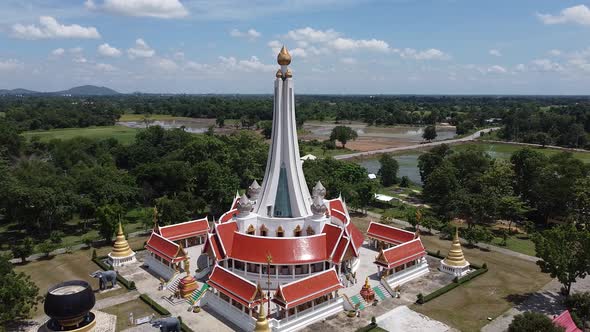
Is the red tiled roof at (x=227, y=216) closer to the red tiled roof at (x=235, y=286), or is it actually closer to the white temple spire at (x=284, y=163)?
the white temple spire at (x=284, y=163)

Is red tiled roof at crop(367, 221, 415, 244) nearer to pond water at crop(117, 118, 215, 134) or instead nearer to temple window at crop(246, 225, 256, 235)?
temple window at crop(246, 225, 256, 235)

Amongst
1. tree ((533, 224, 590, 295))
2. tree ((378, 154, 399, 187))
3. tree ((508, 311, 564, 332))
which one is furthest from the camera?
tree ((378, 154, 399, 187))

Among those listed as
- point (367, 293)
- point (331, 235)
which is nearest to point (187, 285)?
point (331, 235)

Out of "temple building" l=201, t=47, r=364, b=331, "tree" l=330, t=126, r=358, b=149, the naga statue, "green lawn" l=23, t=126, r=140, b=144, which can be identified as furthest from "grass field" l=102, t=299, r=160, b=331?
"green lawn" l=23, t=126, r=140, b=144

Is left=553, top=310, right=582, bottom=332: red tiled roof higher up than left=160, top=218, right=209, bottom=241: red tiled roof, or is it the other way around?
left=160, top=218, right=209, bottom=241: red tiled roof

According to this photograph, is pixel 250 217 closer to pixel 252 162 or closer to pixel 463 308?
pixel 463 308

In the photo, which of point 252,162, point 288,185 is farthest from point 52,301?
point 252,162

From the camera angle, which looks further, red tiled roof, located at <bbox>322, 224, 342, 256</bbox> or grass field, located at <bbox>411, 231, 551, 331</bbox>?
red tiled roof, located at <bbox>322, 224, 342, 256</bbox>

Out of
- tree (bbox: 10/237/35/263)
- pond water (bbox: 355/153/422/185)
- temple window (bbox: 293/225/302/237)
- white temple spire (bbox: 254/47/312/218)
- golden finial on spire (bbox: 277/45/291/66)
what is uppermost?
golden finial on spire (bbox: 277/45/291/66)
